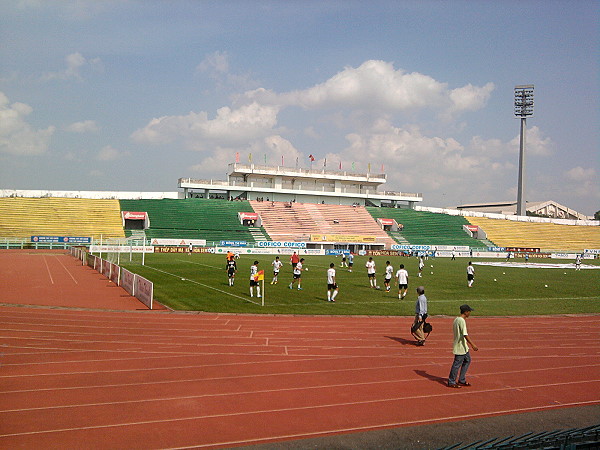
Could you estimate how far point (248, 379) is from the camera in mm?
9625

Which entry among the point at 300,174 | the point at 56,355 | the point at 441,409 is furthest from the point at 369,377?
the point at 300,174

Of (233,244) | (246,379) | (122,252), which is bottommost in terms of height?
(246,379)

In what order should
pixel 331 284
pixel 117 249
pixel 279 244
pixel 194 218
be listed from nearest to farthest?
pixel 331 284
pixel 117 249
pixel 279 244
pixel 194 218

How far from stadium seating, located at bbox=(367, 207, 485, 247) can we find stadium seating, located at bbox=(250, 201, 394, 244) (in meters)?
3.13

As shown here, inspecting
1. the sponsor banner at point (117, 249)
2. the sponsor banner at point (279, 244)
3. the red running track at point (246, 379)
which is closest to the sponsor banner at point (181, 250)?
the sponsor banner at point (279, 244)

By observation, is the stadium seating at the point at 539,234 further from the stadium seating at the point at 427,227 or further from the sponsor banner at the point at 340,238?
the sponsor banner at the point at 340,238

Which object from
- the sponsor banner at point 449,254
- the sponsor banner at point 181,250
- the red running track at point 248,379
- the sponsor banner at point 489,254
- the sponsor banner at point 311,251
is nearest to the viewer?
the red running track at point 248,379

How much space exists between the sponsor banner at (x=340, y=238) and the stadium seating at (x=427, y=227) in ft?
20.3

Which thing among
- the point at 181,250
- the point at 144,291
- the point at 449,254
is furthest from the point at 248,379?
the point at 449,254

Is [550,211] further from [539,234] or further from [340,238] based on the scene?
[340,238]

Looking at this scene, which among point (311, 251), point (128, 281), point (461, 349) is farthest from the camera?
point (311, 251)

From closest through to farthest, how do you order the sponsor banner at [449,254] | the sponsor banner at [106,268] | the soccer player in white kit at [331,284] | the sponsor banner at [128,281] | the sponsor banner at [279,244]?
the soccer player in white kit at [331,284]
the sponsor banner at [128,281]
the sponsor banner at [106,268]
the sponsor banner at [279,244]
the sponsor banner at [449,254]

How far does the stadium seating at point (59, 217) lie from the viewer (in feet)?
187

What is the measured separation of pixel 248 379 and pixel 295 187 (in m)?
74.3
